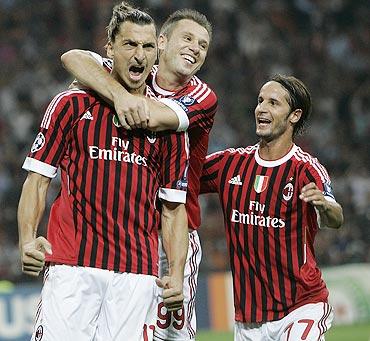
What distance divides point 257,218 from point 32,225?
142cm

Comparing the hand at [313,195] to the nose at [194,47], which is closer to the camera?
the hand at [313,195]

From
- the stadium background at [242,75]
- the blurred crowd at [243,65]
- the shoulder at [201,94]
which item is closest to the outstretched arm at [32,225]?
the shoulder at [201,94]

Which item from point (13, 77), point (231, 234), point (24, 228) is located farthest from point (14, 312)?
point (24, 228)

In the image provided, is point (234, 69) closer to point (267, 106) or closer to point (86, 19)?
point (86, 19)

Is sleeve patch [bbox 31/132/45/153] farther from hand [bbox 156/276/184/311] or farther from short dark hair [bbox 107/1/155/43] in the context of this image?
hand [bbox 156/276/184/311]

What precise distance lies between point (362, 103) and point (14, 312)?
6.56 m

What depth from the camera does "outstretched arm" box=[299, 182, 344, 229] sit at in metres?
5.05

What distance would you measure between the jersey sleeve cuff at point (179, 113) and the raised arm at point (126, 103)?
0.02m

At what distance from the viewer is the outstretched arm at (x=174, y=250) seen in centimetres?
482

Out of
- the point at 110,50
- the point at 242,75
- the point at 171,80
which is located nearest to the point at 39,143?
the point at 110,50

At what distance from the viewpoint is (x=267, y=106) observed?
5668 millimetres

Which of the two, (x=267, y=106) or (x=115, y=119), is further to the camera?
(x=267, y=106)

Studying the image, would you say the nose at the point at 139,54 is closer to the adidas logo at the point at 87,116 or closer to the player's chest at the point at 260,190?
the adidas logo at the point at 87,116

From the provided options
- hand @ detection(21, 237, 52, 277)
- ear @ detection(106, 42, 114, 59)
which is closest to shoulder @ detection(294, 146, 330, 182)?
ear @ detection(106, 42, 114, 59)
